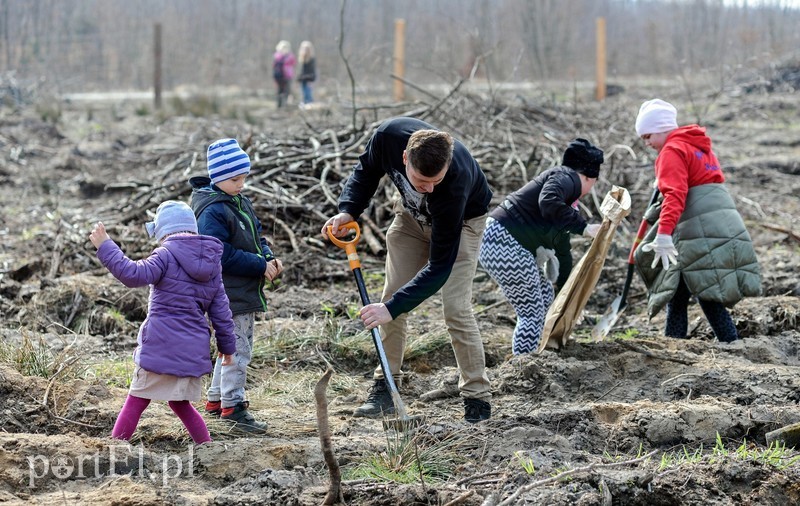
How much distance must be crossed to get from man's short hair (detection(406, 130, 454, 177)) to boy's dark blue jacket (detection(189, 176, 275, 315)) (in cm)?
103

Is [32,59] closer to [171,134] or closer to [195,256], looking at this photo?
[171,134]

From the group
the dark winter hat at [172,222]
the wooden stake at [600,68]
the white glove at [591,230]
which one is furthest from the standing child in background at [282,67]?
the dark winter hat at [172,222]

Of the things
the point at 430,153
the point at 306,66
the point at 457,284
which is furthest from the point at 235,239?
the point at 306,66

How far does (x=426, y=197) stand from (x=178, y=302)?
115 centimetres

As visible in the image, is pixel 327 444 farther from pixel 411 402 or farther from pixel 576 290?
pixel 576 290

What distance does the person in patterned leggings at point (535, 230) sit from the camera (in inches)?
193

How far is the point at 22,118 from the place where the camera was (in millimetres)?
16750

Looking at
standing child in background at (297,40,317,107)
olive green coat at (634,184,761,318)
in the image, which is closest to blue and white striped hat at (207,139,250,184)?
olive green coat at (634,184,761,318)

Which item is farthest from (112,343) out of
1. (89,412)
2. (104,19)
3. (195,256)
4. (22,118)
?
(104,19)

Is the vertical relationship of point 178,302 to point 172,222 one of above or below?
below

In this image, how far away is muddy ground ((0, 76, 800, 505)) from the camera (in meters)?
3.23

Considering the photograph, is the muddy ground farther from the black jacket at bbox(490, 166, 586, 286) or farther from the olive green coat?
the black jacket at bbox(490, 166, 586, 286)

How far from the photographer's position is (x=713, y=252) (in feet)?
17.8

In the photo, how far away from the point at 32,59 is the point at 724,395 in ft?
76.5
